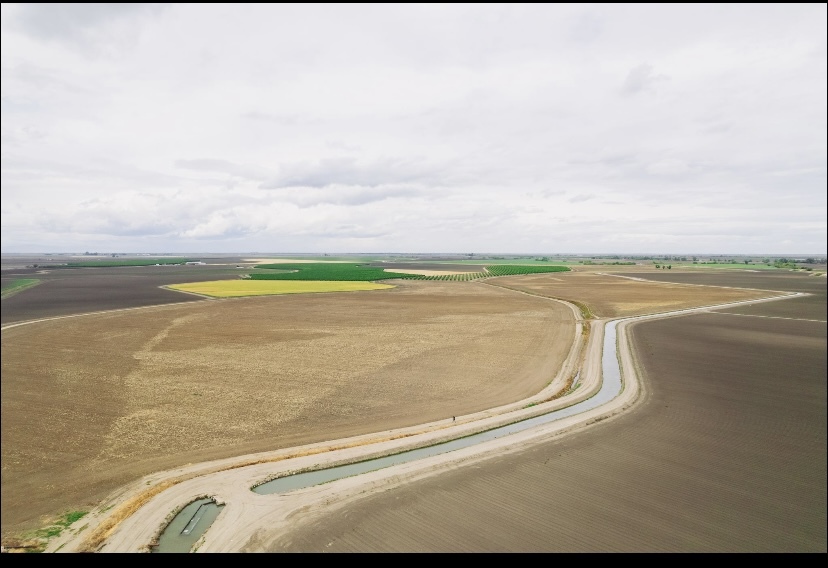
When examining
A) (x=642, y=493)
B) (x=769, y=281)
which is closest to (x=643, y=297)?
(x=769, y=281)

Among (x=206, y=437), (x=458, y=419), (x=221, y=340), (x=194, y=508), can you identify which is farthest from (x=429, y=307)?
(x=194, y=508)

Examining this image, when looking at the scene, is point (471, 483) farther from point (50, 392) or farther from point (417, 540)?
point (50, 392)

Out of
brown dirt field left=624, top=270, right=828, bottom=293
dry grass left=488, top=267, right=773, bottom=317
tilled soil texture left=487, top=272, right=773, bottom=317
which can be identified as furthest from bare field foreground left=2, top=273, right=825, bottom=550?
brown dirt field left=624, top=270, right=828, bottom=293

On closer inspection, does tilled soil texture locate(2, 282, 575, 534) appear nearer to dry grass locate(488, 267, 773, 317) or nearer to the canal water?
the canal water

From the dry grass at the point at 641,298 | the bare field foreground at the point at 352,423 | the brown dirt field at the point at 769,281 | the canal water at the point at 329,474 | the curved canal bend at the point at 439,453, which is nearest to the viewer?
the canal water at the point at 329,474

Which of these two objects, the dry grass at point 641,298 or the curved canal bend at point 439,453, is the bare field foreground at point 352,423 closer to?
the curved canal bend at point 439,453

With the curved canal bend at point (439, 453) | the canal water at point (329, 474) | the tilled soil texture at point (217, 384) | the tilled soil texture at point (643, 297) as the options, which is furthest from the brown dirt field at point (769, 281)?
the tilled soil texture at point (217, 384)

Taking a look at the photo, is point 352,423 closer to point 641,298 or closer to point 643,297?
point 641,298
